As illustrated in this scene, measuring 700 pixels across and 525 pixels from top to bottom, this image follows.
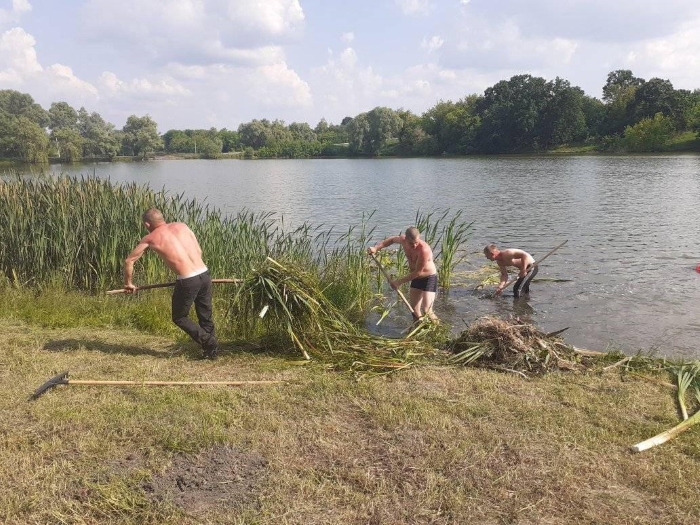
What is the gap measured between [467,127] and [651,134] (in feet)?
100

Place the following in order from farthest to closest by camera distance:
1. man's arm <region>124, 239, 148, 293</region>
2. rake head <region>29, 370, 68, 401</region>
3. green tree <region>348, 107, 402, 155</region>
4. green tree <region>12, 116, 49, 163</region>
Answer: green tree <region>348, 107, 402, 155</region>, green tree <region>12, 116, 49, 163</region>, man's arm <region>124, 239, 148, 293</region>, rake head <region>29, 370, 68, 401</region>

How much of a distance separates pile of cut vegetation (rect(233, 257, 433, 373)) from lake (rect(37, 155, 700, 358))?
10.8 feet

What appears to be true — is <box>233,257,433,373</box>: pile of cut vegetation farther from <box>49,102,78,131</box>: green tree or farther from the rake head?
<box>49,102,78,131</box>: green tree

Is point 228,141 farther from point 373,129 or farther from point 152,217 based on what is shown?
point 152,217

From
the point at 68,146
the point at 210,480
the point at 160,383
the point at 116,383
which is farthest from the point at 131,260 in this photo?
the point at 68,146

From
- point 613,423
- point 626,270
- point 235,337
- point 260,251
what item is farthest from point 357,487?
point 626,270

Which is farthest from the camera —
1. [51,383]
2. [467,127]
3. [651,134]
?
[467,127]

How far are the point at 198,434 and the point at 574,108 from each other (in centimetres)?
8290

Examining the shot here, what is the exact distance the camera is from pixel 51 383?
513 cm

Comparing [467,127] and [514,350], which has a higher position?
[467,127]

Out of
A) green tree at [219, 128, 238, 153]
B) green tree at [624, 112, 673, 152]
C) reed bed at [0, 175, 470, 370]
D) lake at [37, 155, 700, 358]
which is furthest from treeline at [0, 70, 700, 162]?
reed bed at [0, 175, 470, 370]

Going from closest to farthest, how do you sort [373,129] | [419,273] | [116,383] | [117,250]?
[116,383]
[419,273]
[117,250]
[373,129]

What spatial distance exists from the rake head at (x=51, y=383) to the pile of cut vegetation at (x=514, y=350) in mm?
4268

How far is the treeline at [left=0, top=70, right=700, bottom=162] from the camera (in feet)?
216
